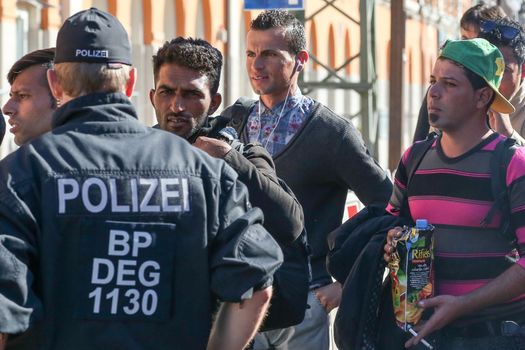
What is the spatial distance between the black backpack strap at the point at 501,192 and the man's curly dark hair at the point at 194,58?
100cm

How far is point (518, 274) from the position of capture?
4676 millimetres

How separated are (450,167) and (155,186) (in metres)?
1.58

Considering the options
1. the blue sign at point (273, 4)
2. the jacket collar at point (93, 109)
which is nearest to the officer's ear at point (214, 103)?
the jacket collar at point (93, 109)

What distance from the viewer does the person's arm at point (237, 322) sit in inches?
145

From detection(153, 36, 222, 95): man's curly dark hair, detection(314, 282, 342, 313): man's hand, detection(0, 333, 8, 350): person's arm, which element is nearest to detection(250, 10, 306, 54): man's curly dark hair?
detection(314, 282, 342, 313): man's hand

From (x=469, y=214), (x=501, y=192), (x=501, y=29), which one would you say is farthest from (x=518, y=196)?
(x=501, y=29)

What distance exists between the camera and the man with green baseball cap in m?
4.71

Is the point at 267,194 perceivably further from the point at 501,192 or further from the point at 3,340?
the point at 3,340

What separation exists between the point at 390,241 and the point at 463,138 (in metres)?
0.45

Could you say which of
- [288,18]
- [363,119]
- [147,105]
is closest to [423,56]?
[147,105]

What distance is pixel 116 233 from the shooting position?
11.6 feet

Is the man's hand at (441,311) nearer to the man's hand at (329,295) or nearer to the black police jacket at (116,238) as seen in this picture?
the man's hand at (329,295)

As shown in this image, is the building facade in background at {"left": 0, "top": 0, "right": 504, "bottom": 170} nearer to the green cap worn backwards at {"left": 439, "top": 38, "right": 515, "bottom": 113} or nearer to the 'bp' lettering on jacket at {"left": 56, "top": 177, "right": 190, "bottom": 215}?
the green cap worn backwards at {"left": 439, "top": 38, "right": 515, "bottom": 113}

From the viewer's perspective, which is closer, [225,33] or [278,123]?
[278,123]
